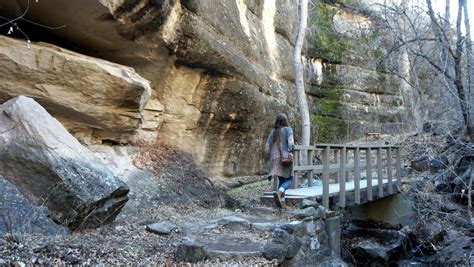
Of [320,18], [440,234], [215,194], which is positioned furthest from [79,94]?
[320,18]

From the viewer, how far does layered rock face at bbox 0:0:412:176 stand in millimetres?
9188

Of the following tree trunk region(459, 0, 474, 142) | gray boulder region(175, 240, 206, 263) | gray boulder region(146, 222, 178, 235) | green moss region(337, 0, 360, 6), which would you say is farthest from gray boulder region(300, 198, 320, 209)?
green moss region(337, 0, 360, 6)

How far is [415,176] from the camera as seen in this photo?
Result: 13.5 meters

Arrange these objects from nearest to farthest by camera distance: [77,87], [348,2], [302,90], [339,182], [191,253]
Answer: [191,253] < [77,87] < [339,182] < [302,90] < [348,2]

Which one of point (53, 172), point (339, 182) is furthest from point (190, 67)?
point (53, 172)

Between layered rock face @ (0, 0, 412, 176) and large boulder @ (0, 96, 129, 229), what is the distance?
106 inches

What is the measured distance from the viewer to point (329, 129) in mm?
19531

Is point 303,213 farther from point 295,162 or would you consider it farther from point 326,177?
point 295,162

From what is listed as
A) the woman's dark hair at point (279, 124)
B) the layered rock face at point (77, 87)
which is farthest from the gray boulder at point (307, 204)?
the layered rock face at point (77, 87)

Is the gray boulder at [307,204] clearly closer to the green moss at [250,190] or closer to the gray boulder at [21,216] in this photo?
the green moss at [250,190]

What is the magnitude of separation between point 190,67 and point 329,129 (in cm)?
1000

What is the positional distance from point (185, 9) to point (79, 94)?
10.9 ft

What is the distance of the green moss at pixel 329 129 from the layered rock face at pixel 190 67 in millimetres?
2903

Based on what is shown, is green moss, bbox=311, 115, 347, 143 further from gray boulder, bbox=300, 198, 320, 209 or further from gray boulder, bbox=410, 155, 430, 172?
gray boulder, bbox=300, 198, 320, 209
